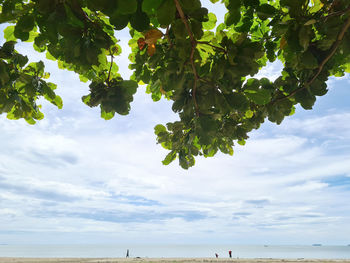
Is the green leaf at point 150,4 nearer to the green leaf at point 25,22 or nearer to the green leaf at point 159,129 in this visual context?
the green leaf at point 25,22

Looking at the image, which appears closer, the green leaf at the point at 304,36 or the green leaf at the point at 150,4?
the green leaf at the point at 150,4

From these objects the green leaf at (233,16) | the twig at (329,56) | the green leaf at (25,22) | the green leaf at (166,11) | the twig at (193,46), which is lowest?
the green leaf at (166,11)

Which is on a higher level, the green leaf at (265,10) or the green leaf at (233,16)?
the green leaf at (265,10)

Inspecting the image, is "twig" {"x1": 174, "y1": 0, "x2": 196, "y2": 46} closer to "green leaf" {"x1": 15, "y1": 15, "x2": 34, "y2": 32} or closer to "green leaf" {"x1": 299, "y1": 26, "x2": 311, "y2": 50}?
"green leaf" {"x1": 299, "y1": 26, "x2": 311, "y2": 50}

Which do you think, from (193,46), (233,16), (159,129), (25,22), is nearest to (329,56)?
(233,16)

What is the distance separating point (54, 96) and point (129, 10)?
1.63 metres

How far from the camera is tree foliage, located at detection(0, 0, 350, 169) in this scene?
1782mm

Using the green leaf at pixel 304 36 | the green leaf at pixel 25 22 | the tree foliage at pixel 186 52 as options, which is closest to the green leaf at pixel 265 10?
the tree foliage at pixel 186 52

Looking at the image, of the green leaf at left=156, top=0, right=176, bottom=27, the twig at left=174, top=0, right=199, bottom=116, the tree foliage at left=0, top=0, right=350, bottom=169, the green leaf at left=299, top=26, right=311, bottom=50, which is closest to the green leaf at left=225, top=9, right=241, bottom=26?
the tree foliage at left=0, top=0, right=350, bottom=169

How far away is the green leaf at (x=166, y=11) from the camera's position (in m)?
1.42

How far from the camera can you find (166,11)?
1.45 meters

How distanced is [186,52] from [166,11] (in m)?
0.50

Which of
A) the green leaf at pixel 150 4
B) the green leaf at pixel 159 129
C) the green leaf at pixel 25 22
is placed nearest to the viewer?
the green leaf at pixel 150 4

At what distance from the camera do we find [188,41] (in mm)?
1889
